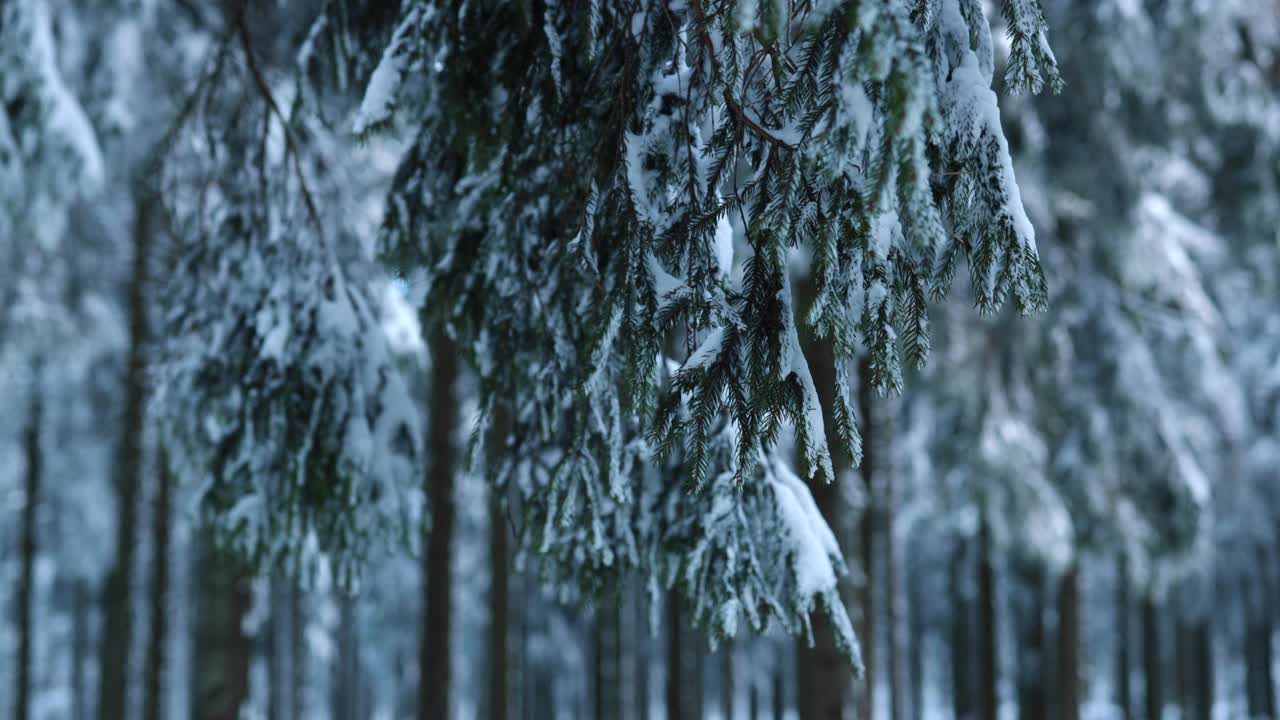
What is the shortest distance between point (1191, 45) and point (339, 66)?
8348 millimetres

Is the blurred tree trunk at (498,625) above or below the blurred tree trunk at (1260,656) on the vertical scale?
above

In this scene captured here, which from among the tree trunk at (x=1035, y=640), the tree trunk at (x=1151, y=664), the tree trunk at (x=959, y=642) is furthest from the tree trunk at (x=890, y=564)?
the tree trunk at (x=959, y=642)

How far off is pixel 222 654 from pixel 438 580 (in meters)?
1.55

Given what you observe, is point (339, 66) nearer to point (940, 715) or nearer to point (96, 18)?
point (96, 18)

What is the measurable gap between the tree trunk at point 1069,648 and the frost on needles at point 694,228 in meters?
8.39

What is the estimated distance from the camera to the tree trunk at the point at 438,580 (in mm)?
8189

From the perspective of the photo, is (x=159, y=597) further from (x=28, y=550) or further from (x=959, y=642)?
(x=959, y=642)

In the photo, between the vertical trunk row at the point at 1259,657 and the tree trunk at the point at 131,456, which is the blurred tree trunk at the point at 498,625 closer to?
the tree trunk at the point at 131,456

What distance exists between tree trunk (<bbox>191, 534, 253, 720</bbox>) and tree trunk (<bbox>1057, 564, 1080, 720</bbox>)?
26.8 feet

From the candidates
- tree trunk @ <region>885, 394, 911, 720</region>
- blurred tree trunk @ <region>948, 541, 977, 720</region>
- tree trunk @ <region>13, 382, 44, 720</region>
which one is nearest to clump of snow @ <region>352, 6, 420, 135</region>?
tree trunk @ <region>885, 394, 911, 720</region>

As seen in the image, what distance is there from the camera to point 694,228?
11.1ft

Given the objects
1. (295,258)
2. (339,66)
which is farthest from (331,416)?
(339,66)

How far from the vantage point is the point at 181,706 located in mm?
34656

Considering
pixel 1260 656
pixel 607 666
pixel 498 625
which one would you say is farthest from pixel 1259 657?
pixel 498 625
